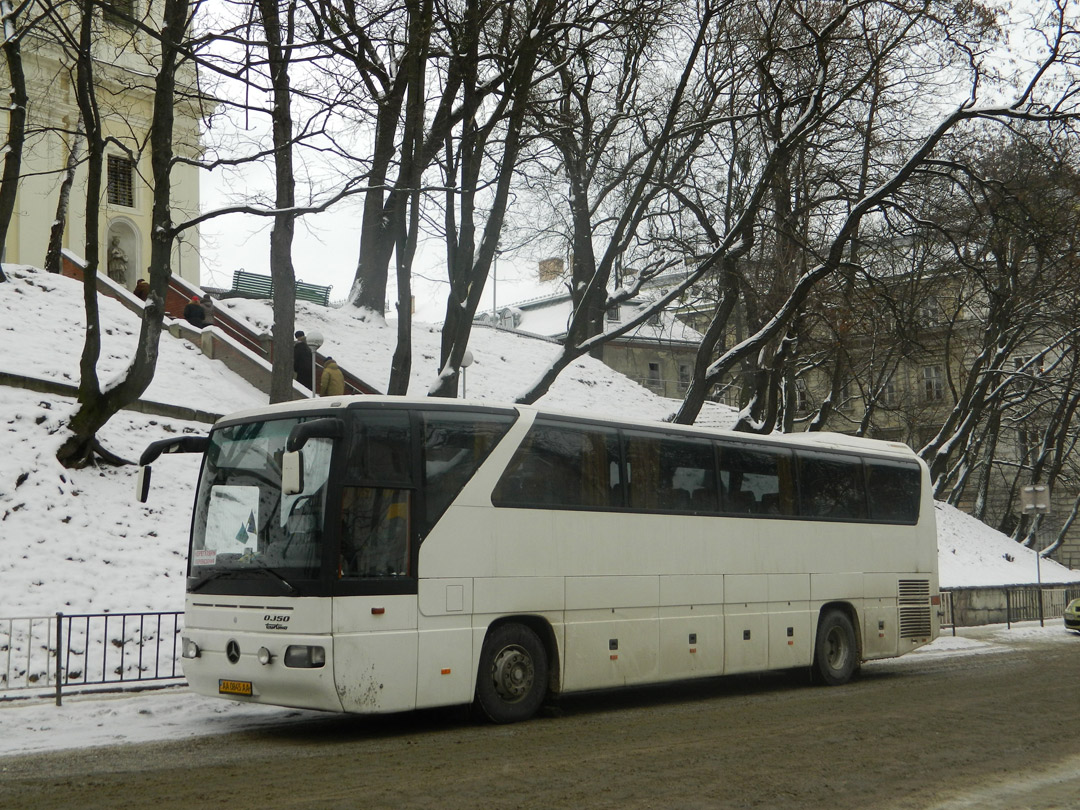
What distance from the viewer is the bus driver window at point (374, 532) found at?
35.3 feet

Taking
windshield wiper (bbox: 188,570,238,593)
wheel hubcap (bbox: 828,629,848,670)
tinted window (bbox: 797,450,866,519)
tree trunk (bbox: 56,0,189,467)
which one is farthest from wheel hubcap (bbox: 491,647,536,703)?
tree trunk (bbox: 56,0,189,467)

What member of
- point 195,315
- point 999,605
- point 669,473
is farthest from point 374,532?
point 999,605

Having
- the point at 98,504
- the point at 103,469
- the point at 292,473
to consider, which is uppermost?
the point at 103,469

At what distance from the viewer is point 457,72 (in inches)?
725

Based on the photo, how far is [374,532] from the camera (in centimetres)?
1095

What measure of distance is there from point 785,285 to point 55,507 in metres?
17.6

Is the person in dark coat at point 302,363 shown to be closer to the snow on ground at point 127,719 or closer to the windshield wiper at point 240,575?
the snow on ground at point 127,719

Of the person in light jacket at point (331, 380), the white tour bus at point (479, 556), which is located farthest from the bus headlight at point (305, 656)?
the person in light jacket at point (331, 380)

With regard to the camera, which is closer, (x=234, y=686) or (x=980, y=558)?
(x=234, y=686)

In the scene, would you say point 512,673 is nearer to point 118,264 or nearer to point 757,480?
point 757,480

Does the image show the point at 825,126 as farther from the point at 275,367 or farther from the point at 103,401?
the point at 103,401

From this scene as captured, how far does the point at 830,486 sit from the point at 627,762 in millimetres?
8133

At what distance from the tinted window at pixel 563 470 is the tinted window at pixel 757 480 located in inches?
80.9

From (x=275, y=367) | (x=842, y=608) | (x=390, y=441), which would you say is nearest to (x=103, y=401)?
(x=275, y=367)
